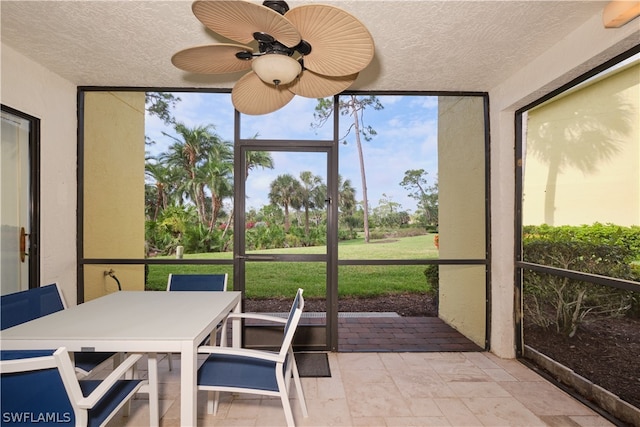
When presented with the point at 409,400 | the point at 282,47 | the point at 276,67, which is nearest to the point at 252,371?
the point at 409,400

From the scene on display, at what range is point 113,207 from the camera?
344cm

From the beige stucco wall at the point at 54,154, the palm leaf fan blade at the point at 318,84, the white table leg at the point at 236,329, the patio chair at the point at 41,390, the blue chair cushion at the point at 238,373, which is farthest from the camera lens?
the beige stucco wall at the point at 54,154

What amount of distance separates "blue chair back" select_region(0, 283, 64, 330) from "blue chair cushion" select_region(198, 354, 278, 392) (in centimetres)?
116

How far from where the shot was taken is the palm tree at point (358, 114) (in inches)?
134

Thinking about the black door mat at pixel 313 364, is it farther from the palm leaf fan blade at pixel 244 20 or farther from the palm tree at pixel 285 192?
the palm leaf fan blade at pixel 244 20

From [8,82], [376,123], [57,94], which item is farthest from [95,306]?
[376,123]

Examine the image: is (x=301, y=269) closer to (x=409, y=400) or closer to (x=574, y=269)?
(x=409, y=400)

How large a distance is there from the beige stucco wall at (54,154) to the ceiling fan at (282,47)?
2013 millimetres

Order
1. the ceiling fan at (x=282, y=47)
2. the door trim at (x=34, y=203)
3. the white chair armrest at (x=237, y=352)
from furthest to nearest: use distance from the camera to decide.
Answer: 1. the door trim at (x=34, y=203)
2. the white chair armrest at (x=237, y=352)
3. the ceiling fan at (x=282, y=47)

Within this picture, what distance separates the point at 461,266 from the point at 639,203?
177cm

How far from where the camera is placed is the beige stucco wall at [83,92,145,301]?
11.1 ft

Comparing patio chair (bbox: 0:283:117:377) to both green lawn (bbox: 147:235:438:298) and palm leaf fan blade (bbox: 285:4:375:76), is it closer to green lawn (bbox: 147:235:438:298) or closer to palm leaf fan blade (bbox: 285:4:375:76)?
green lawn (bbox: 147:235:438:298)

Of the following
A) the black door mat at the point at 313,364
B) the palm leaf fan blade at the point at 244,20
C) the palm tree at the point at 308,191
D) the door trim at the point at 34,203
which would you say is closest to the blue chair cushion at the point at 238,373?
the black door mat at the point at 313,364

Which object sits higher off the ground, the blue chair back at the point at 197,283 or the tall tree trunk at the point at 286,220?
the tall tree trunk at the point at 286,220
